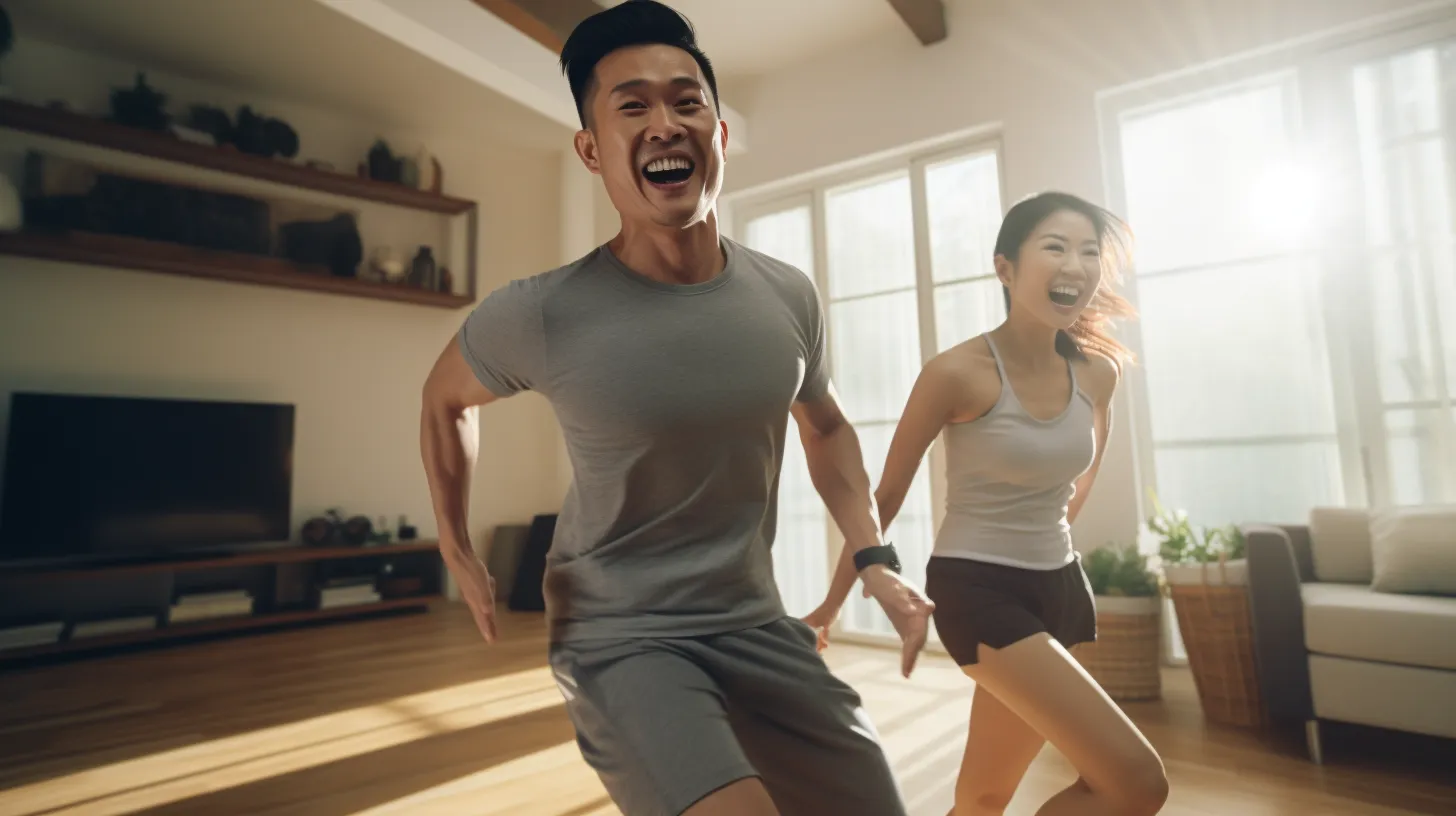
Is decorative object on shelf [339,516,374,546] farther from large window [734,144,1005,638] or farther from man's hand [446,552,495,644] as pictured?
man's hand [446,552,495,644]

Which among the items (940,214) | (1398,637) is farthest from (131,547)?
(1398,637)

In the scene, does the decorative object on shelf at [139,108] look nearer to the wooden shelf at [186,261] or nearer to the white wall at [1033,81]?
the wooden shelf at [186,261]

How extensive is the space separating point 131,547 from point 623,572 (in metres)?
4.18

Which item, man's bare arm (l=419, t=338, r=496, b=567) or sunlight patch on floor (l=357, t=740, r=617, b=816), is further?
sunlight patch on floor (l=357, t=740, r=617, b=816)

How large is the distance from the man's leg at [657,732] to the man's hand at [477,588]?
0.54 feet

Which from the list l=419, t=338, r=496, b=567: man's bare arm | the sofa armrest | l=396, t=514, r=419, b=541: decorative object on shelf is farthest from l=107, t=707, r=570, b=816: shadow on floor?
l=396, t=514, r=419, b=541: decorative object on shelf

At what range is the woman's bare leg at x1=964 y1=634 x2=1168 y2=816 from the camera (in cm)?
99

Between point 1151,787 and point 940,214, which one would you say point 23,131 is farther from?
point 1151,787

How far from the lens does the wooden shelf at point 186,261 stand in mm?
3701

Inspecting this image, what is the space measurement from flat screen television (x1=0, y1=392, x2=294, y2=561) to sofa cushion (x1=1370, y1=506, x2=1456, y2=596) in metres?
4.85

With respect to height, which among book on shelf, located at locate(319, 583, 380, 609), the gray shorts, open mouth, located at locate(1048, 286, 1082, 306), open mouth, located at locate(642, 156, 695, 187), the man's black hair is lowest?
book on shelf, located at locate(319, 583, 380, 609)

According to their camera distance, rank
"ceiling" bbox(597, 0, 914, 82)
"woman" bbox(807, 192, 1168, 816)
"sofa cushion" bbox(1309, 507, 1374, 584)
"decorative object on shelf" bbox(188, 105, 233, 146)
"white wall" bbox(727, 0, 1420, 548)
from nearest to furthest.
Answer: "woman" bbox(807, 192, 1168, 816) < "sofa cushion" bbox(1309, 507, 1374, 584) < "white wall" bbox(727, 0, 1420, 548) < "ceiling" bbox(597, 0, 914, 82) < "decorative object on shelf" bbox(188, 105, 233, 146)

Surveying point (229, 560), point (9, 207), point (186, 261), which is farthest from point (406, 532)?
point (9, 207)

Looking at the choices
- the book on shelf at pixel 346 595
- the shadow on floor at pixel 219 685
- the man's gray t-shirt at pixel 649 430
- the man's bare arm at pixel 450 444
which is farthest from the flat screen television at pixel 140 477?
the man's gray t-shirt at pixel 649 430
